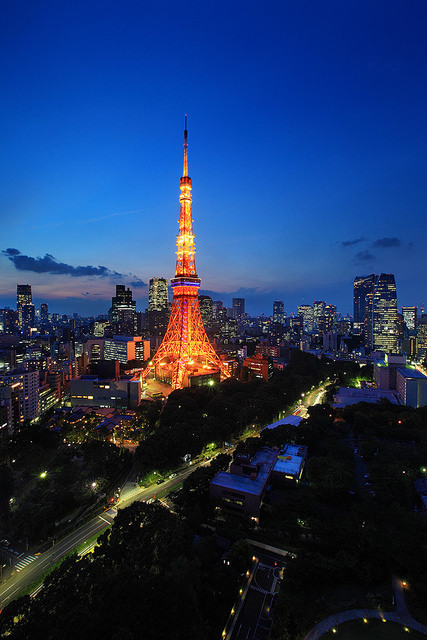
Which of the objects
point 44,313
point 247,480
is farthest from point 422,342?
point 44,313

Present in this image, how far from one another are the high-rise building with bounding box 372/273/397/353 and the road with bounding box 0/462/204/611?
6519 cm

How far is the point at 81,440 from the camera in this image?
20812 millimetres

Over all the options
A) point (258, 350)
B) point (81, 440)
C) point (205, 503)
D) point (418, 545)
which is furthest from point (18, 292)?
point (418, 545)

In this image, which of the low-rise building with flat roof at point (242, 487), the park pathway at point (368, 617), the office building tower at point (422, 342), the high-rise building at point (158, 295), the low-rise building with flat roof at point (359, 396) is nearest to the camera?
the park pathway at point (368, 617)

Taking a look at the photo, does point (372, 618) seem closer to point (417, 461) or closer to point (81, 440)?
point (417, 461)

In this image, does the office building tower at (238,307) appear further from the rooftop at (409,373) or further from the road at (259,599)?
the road at (259,599)

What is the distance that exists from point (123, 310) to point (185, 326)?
66874 mm

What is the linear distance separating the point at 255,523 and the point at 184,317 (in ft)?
67.7

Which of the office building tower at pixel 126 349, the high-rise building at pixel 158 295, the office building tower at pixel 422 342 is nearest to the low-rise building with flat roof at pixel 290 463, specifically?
the office building tower at pixel 126 349

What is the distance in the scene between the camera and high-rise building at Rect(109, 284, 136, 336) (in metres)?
88.2

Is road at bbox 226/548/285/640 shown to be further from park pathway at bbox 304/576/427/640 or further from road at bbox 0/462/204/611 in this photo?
road at bbox 0/462/204/611

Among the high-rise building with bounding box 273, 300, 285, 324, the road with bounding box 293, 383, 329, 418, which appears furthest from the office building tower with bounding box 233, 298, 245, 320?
the road with bounding box 293, 383, 329, 418

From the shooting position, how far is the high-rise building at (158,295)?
4065 inches

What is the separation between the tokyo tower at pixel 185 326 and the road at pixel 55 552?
614 inches
